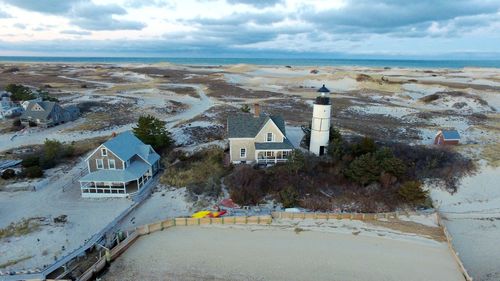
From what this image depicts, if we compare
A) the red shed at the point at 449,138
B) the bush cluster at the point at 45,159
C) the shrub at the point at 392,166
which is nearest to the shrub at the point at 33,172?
the bush cluster at the point at 45,159

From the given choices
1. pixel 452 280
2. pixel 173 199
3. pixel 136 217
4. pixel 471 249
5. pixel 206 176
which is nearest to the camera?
pixel 452 280

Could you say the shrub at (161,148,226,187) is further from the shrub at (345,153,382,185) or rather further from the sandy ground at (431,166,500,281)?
the sandy ground at (431,166,500,281)

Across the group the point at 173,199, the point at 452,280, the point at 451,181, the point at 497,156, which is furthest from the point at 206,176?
the point at 497,156

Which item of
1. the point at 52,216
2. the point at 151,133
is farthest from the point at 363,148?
the point at 52,216

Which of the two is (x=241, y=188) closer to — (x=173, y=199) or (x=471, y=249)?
(x=173, y=199)

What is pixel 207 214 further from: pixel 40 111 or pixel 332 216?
pixel 40 111

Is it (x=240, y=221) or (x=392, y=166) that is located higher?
(x=392, y=166)
